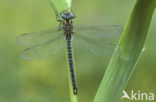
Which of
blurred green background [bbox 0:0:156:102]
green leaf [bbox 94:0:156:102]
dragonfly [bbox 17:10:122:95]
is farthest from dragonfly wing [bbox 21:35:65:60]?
blurred green background [bbox 0:0:156:102]

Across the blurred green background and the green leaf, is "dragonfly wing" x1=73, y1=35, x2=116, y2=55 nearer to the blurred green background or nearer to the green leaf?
the green leaf

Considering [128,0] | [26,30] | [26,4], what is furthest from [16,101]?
[128,0]

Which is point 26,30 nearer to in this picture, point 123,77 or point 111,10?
point 111,10

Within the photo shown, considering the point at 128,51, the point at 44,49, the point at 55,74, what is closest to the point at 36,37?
the point at 44,49

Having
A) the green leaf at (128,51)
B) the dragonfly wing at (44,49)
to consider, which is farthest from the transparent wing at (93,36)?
the green leaf at (128,51)

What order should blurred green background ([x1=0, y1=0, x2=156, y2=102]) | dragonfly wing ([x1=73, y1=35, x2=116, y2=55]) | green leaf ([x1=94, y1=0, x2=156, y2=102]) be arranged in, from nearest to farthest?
green leaf ([x1=94, y1=0, x2=156, y2=102]) → dragonfly wing ([x1=73, y1=35, x2=116, y2=55]) → blurred green background ([x1=0, y1=0, x2=156, y2=102])
